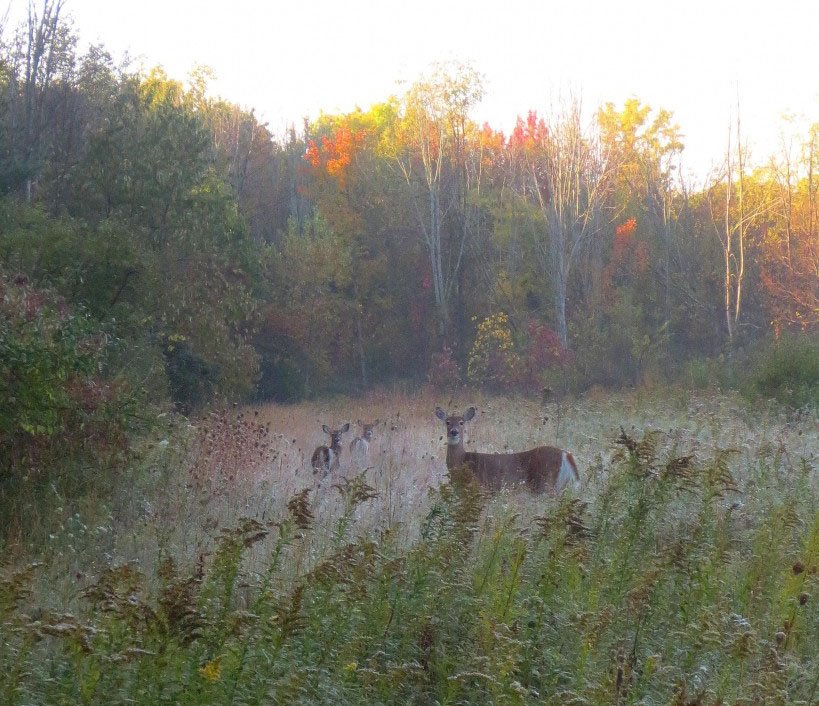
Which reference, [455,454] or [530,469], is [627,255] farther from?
[530,469]

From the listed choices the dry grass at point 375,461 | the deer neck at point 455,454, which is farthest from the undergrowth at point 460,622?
the deer neck at point 455,454

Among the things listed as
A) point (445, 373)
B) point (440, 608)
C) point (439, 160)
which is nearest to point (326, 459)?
point (440, 608)

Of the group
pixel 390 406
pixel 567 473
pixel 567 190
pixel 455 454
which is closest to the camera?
pixel 567 473

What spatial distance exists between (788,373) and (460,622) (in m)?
18.0

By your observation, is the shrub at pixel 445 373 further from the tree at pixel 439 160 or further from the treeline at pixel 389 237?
the tree at pixel 439 160

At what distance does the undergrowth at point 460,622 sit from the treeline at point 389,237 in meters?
10.7

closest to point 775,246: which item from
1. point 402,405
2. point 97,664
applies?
point 402,405

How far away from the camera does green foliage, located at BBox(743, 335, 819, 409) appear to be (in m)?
20.7

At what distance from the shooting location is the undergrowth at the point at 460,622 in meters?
3.67

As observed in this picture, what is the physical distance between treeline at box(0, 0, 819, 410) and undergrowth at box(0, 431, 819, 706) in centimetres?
1072

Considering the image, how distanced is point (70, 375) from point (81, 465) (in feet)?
3.01

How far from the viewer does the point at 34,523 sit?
8375 mm

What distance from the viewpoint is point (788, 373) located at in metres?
21.2

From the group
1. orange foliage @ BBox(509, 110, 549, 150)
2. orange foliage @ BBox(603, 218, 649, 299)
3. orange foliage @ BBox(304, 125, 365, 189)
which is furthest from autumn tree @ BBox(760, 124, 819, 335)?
orange foliage @ BBox(304, 125, 365, 189)
